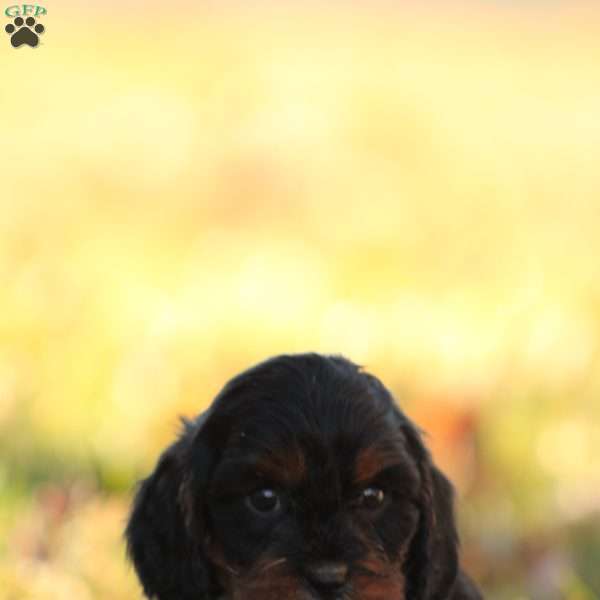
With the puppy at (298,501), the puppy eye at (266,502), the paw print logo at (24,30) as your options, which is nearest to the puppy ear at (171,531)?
the puppy at (298,501)

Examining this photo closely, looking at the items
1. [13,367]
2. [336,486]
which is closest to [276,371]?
[336,486]

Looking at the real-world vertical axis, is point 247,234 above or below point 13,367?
above

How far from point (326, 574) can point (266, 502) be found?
1.56 ft

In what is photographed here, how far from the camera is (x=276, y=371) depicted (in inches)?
263

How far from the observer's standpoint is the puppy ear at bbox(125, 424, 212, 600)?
6605 millimetres

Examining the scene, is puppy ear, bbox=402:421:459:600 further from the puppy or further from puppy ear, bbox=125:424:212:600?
puppy ear, bbox=125:424:212:600

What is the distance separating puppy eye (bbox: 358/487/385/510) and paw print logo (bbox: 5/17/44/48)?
5284 mm

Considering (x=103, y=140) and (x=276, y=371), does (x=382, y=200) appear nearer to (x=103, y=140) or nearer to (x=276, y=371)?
(x=103, y=140)

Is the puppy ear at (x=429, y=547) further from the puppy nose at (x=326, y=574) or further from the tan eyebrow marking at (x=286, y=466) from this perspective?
the puppy nose at (x=326, y=574)

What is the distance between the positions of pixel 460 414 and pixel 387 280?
2.48 m

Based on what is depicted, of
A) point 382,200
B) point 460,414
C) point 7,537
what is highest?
point 382,200

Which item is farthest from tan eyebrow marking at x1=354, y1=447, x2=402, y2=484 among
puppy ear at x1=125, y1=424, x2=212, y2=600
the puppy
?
puppy ear at x1=125, y1=424, x2=212, y2=600

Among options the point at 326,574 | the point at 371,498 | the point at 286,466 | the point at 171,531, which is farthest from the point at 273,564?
the point at 171,531

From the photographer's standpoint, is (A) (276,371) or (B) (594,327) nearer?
(A) (276,371)
